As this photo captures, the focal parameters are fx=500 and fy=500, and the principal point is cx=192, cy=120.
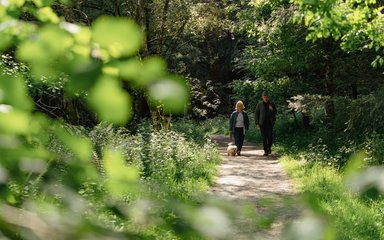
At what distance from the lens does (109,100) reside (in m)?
0.60

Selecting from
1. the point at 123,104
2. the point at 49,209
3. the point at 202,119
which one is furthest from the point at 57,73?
the point at 202,119

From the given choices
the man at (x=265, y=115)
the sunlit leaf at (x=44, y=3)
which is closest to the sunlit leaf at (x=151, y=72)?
the sunlit leaf at (x=44, y=3)

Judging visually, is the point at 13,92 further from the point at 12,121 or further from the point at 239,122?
the point at 239,122

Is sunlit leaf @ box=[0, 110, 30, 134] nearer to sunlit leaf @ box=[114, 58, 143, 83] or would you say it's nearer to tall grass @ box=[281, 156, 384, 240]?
sunlit leaf @ box=[114, 58, 143, 83]

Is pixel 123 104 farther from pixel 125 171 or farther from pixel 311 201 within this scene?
pixel 311 201

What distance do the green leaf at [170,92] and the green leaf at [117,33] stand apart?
0.24 feet

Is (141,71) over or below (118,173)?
over

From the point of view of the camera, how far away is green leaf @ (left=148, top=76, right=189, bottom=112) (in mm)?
652

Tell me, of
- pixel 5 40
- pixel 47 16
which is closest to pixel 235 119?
pixel 47 16

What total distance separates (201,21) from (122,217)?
16.9 metres

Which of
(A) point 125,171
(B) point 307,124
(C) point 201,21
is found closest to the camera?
(A) point 125,171

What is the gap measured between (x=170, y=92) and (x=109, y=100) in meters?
0.09

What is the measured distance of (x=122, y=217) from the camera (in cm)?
91

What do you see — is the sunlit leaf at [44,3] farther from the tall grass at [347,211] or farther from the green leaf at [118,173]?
the tall grass at [347,211]
